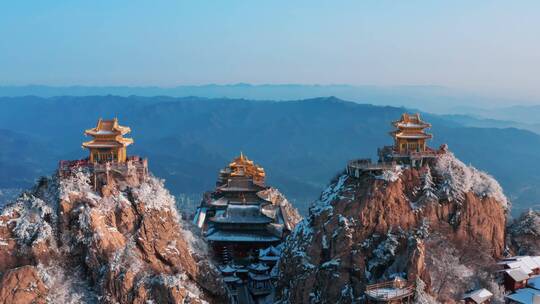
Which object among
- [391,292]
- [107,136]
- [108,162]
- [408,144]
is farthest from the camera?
[408,144]

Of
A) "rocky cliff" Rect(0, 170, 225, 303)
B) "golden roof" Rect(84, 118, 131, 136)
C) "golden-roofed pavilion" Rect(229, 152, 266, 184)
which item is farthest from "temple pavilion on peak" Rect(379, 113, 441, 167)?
"golden roof" Rect(84, 118, 131, 136)

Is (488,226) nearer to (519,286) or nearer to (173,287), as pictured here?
(519,286)

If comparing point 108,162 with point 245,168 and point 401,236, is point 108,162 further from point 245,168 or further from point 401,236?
point 401,236

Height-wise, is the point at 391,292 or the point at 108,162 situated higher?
the point at 108,162

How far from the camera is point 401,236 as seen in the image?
4244cm

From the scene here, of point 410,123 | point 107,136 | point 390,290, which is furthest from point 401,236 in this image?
point 107,136

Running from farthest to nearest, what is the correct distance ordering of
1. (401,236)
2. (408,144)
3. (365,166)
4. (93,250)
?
1. (408,144)
2. (365,166)
3. (401,236)
4. (93,250)

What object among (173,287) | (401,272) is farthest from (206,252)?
(401,272)

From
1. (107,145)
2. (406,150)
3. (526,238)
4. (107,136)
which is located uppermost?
(107,136)

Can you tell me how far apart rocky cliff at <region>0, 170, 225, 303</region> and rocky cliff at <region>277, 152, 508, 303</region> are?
830 centimetres

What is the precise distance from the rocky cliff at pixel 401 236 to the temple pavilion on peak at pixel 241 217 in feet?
36.4

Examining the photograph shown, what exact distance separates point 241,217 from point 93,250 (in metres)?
21.0

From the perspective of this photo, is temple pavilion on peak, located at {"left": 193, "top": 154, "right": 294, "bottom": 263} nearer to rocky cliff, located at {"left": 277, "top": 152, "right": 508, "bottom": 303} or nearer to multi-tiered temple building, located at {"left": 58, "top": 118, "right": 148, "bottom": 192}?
rocky cliff, located at {"left": 277, "top": 152, "right": 508, "bottom": 303}

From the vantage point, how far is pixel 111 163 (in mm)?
46031
